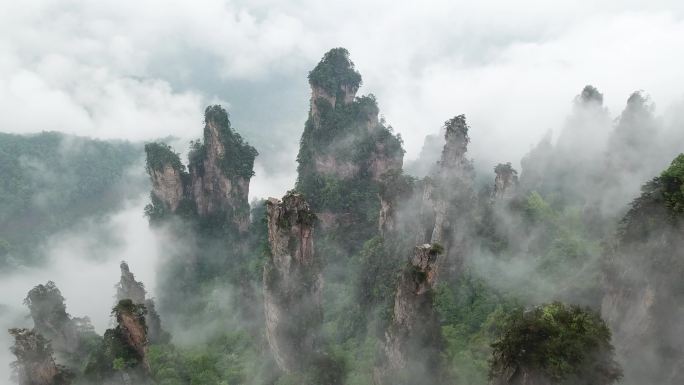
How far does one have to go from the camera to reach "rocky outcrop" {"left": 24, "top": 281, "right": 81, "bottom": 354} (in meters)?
49.9

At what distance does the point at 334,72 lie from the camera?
228 feet

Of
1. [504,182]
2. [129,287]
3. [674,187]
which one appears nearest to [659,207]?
[674,187]

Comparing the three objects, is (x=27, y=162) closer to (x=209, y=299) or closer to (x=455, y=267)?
(x=209, y=299)

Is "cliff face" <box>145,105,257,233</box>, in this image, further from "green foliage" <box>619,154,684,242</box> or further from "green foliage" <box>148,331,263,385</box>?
"green foliage" <box>619,154,684,242</box>

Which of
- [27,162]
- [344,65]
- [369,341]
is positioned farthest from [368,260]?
[27,162]

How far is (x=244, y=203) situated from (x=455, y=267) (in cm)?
3459

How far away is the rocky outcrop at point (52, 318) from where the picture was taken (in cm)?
4988

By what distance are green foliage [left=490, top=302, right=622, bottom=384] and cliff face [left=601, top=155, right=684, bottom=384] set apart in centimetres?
976

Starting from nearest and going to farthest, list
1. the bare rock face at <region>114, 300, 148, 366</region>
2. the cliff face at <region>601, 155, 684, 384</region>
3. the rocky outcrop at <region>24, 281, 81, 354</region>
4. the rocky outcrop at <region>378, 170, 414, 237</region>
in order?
the cliff face at <region>601, 155, 684, 384</region>, the bare rock face at <region>114, 300, 148, 366</region>, the rocky outcrop at <region>24, 281, 81, 354</region>, the rocky outcrop at <region>378, 170, 414, 237</region>

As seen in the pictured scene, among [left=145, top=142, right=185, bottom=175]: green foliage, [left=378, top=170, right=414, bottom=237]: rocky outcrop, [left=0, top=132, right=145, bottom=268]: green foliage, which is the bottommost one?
[left=378, top=170, right=414, bottom=237]: rocky outcrop

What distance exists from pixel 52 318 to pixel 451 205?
45.2m

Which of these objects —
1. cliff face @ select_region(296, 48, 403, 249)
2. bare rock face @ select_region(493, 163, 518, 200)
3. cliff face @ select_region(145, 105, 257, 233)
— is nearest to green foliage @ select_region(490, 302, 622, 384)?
bare rock face @ select_region(493, 163, 518, 200)

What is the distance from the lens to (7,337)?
66562mm

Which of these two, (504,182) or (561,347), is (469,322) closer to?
(504,182)
